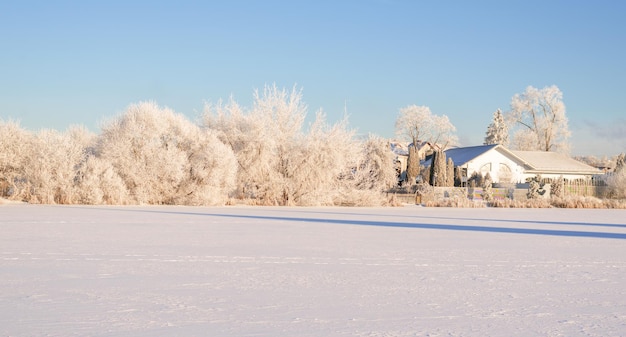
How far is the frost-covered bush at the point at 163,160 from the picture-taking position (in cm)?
2805

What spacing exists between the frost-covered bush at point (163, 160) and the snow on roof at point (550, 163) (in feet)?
114

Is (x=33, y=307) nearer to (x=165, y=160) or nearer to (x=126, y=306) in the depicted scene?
(x=126, y=306)

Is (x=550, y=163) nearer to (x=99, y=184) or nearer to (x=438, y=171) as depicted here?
(x=438, y=171)

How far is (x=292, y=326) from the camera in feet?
16.3

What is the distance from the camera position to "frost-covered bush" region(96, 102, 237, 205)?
92.0 ft

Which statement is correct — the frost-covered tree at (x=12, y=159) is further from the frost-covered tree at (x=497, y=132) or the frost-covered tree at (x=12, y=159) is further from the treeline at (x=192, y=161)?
the frost-covered tree at (x=497, y=132)

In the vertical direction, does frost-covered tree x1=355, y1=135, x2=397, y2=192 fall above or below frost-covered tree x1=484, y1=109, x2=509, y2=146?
below

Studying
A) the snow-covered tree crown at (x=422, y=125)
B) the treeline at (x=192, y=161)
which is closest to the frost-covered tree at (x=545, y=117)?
the snow-covered tree crown at (x=422, y=125)

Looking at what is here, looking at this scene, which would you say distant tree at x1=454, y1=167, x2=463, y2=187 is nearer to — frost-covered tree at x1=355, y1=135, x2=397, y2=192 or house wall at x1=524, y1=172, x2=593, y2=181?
frost-covered tree at x1=355, y1=135, x2=397, y2=192

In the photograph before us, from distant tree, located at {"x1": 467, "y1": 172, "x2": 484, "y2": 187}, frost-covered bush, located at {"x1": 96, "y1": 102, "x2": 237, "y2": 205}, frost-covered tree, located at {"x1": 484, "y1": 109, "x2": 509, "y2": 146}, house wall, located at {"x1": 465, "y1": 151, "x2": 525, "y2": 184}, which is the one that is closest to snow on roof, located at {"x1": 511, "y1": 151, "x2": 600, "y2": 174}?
house wall, located at {"x1": 465, "y1": 151, "x2": 525, "y2": 184}

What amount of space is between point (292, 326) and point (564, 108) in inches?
2719

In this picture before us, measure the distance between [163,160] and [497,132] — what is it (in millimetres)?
62936

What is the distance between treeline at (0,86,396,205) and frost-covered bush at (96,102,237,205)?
0.05m

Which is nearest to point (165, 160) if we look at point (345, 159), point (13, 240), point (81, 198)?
point (81, 198)
